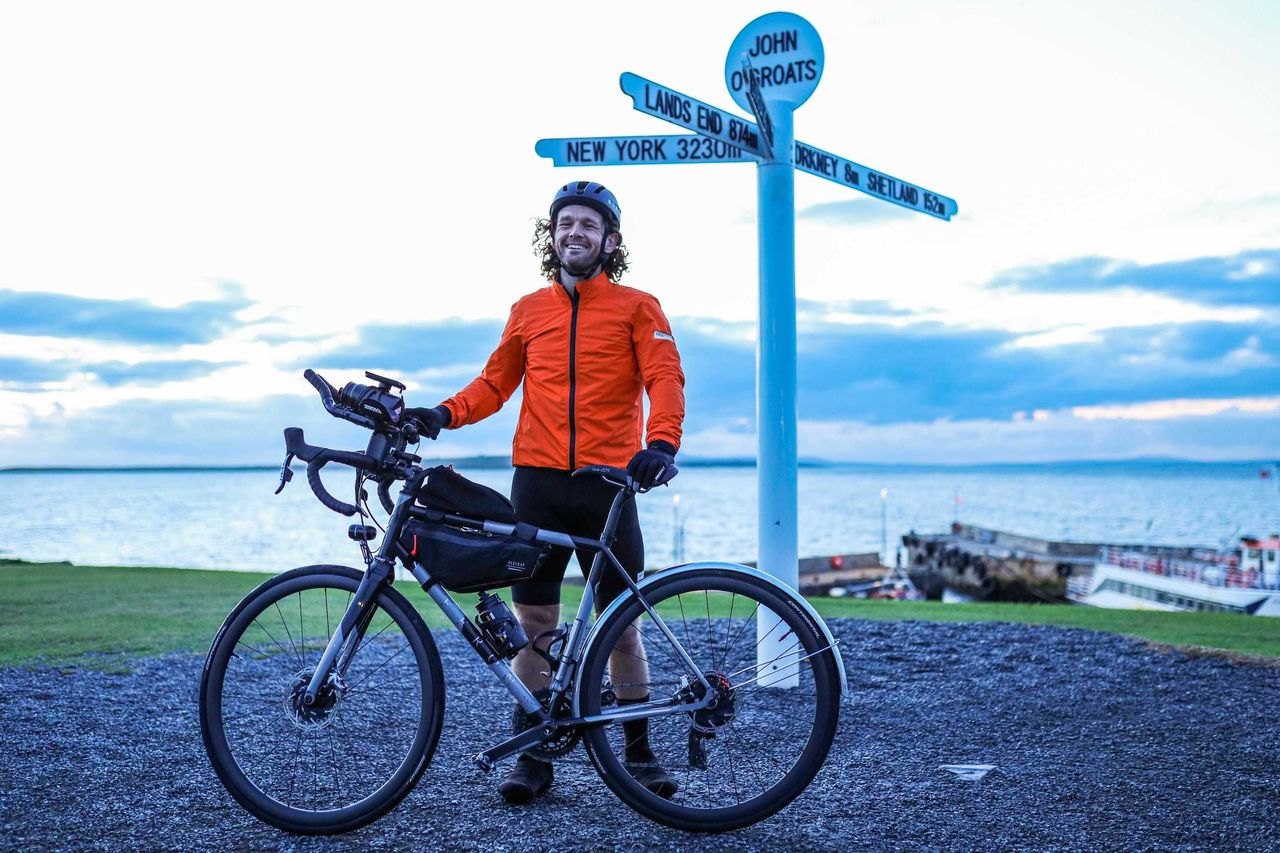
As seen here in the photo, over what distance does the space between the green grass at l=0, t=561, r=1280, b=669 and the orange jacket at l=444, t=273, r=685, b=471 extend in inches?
148

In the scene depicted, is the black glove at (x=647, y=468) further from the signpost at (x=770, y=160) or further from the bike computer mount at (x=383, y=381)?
the signpost at (x=770, y=160)

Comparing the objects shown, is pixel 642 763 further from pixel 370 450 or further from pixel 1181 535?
pixel 1181 535

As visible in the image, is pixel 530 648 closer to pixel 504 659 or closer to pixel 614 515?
pixel 504 659

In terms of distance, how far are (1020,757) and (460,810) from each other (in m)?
2.25

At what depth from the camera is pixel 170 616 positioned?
7.62 meters

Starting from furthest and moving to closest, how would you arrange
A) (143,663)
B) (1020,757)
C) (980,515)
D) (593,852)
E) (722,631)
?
(980,515) < (722,631) < (143,663) < (1020,757) < (593,852)

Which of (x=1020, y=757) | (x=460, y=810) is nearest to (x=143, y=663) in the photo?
(x=460, y=810)

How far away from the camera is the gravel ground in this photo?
2963 mm

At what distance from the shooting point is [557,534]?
308 cm

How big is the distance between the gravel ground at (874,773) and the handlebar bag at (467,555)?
78cm

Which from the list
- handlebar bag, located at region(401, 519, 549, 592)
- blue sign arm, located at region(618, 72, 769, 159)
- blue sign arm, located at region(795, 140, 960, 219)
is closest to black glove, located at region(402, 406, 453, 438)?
handlebar bag, located at region(401, 519, 549, 592)

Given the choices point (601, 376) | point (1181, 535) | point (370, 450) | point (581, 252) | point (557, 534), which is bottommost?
point (1181, 535)

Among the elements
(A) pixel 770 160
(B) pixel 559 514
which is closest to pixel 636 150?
(A) pixel 770 160

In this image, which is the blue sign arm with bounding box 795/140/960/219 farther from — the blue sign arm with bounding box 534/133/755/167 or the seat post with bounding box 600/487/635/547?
the seat post with bounding box 600/487/635/547
